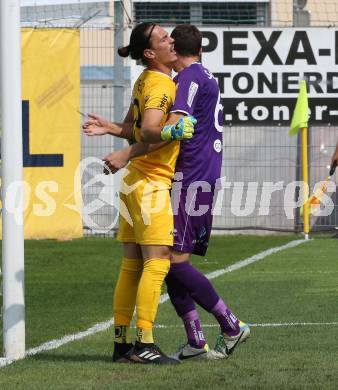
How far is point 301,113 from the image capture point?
18.0 metres

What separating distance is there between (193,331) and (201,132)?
114 cm

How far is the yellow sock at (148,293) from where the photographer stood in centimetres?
630

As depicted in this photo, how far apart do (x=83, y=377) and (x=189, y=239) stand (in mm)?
1098

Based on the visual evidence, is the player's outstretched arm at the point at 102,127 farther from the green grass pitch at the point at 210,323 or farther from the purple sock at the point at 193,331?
the green grass pitch at the point at 210,323

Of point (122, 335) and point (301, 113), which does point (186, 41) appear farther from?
point (301, 113)

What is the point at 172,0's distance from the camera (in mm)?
19562

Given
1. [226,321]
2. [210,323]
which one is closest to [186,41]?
[226,321]

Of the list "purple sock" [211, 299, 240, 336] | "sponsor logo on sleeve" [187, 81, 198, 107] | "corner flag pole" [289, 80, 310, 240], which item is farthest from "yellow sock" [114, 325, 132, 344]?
"corner flag pole" [289, 80, 310, 240]

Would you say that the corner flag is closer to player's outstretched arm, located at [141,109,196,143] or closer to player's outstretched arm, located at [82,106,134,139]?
player's outstretched arm, located at [82,106,134,139]

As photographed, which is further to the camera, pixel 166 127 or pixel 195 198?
pixel 195 198

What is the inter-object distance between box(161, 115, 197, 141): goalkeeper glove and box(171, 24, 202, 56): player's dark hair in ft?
2.06

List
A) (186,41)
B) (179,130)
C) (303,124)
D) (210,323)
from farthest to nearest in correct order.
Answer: (303,124), (210,323), (186,41), (179,130)

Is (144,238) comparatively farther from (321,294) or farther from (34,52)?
(34,52)

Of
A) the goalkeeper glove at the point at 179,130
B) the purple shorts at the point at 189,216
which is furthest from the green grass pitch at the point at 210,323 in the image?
the goalkeeper glove at the point at 179,130
